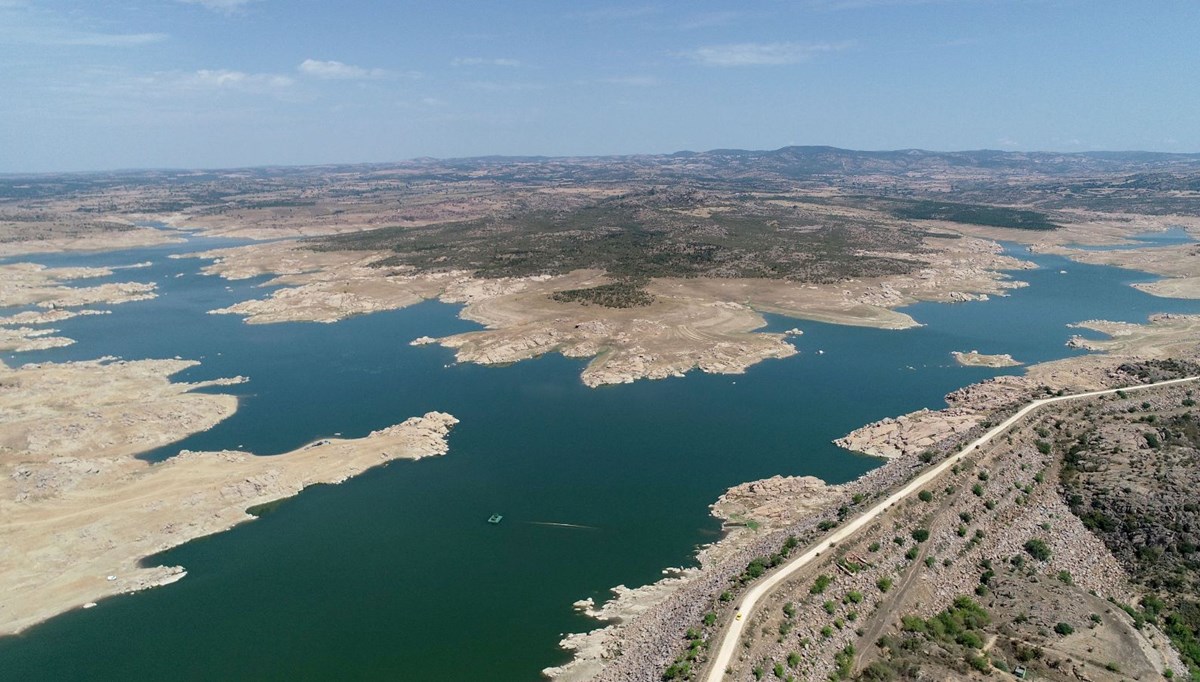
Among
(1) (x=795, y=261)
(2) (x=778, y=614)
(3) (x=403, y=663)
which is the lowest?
(3) (x=403, y=663)

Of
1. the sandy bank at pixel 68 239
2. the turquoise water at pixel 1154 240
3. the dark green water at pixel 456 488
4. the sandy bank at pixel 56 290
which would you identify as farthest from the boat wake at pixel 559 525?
the sandy bank at pixel 68 239

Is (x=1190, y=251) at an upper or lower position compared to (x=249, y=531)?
upper

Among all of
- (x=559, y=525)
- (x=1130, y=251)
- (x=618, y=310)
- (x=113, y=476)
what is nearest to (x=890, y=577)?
(x=559, y=525)

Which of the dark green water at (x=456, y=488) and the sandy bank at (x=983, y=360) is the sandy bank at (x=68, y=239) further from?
the sandy bank at (x=983, y=360)

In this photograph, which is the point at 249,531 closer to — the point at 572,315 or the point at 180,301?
the point at 572,315

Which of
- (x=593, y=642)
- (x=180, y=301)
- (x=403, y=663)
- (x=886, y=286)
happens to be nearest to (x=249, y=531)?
(x=403, y=663)

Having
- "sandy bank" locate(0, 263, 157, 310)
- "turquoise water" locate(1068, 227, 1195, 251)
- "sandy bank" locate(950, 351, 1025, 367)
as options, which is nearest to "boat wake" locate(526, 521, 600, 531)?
"sandy bank" locate(950, 351, 1025, 367)

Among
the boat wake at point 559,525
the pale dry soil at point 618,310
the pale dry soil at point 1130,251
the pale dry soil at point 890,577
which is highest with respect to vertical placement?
the pale dry soil at point 1130,251
